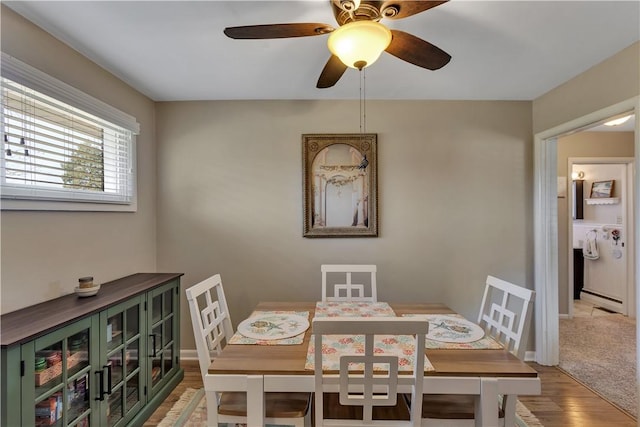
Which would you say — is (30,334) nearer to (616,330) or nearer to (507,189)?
(507,189)

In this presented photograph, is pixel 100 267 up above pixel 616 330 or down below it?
above

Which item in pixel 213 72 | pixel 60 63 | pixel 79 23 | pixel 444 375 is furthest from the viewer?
pixel 213 72

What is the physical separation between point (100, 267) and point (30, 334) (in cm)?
98

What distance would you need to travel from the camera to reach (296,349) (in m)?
1.52

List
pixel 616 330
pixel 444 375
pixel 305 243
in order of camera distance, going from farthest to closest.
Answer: pixel 616 330, pixel 305 243, pixel 444 375

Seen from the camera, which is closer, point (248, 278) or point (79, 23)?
point (79, 23)

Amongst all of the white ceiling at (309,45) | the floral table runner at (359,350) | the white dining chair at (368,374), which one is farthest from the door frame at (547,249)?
the white dining chair at (368,374)

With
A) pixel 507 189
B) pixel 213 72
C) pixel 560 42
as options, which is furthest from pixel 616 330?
pixel 213 72

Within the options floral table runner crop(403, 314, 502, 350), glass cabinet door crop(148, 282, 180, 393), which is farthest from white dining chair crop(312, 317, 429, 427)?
glass cabinet door crop(148, 282, 180, 393)

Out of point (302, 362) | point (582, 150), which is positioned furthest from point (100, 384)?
point (582, 150)

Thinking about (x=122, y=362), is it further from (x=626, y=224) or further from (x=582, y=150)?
(x=626, y=224)

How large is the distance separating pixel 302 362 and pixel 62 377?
1128 mm

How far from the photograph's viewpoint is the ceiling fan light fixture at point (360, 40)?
1.31 metres

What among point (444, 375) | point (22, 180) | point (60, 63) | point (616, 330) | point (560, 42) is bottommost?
point (616, 330)
